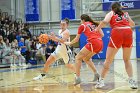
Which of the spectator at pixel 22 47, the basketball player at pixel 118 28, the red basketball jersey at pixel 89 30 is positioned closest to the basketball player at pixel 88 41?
the red basketball jersey at pixel 89 30

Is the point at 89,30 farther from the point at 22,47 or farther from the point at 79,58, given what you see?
the point at 22,47

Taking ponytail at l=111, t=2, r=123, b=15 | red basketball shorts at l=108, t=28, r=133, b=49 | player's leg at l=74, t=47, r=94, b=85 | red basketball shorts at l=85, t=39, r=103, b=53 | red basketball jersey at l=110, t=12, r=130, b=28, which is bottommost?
player's leg at l=74, t=47, r=94, b=85

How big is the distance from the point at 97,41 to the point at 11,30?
15.6m

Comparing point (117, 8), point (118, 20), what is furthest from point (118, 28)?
point (117, 8)

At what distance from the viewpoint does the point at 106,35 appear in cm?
2797

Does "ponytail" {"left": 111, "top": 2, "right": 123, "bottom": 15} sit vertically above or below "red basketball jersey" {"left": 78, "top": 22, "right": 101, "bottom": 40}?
above

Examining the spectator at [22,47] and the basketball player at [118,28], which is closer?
the basketball player at [118,28]

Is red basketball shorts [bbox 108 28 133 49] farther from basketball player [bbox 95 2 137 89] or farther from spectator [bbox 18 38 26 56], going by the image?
spectator [bbox 18 38 26 56]

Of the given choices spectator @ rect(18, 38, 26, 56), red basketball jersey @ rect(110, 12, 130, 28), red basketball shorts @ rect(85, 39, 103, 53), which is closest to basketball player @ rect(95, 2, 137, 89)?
red basketball jersey @ rect(110, 12, 130, 28)

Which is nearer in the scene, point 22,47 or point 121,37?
point 121,37

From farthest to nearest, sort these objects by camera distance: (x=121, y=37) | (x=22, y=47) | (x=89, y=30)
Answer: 1. (x=22, y=47)
2. (x=89, y=30)
3. (x=121, y=37)

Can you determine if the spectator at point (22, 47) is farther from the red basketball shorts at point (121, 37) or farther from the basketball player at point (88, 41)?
the red basketball shorts at point (121, 37)

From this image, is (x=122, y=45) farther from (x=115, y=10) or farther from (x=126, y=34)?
(x=115, y=10)

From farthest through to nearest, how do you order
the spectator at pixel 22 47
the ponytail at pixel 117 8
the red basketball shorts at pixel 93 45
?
the spectator at pixel 22 47, the red basketball shorts at pixel 93 45, the ponytail at pixel 117 8
